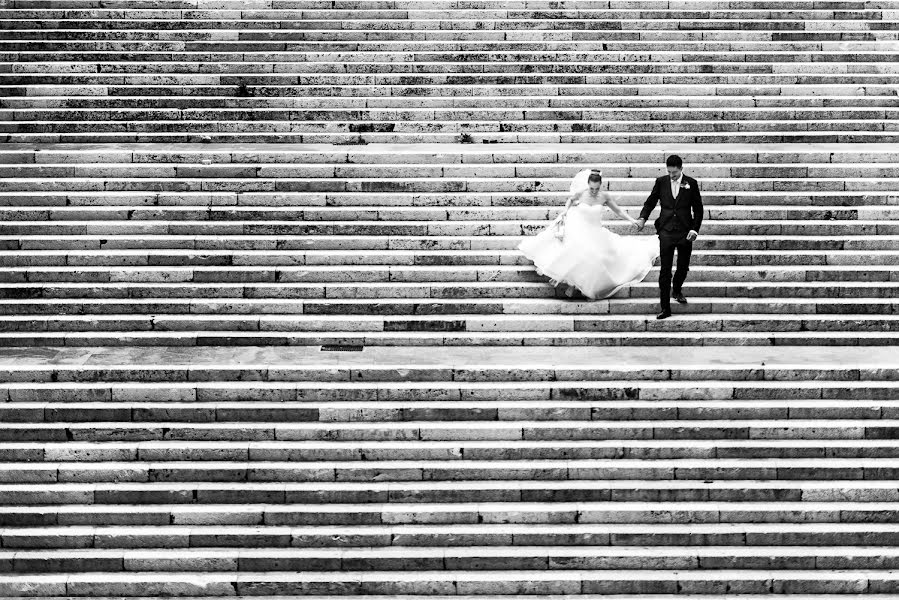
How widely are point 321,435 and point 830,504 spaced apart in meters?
4.54

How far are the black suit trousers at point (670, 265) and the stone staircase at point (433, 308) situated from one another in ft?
1.01

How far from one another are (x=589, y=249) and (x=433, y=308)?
5.70 feet

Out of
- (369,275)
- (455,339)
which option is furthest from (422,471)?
(369,275)

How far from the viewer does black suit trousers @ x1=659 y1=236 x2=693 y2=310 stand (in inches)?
490

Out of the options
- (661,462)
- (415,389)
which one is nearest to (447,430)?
(415,389)

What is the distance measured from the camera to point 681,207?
1241cm

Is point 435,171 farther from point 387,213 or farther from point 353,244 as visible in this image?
point 353,244

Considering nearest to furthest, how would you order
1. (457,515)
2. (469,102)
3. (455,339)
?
(457,515) < (455,339) < (469,102)

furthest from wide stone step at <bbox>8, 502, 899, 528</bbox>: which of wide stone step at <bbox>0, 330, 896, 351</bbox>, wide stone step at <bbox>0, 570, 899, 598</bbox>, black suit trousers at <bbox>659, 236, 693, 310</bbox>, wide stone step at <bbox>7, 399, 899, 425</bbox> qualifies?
black suit trousers at <bbox>659, 236, 693, 310</bbox>

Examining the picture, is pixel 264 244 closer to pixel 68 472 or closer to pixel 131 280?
pixel 131 280

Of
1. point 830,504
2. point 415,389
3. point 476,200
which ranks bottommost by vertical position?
point 830,504

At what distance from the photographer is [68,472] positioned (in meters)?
11.1

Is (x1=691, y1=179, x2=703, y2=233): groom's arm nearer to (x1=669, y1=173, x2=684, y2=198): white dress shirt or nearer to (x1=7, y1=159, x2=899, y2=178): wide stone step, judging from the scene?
(x1=669, y1=173, x2=684, y2=198): white dress shirt

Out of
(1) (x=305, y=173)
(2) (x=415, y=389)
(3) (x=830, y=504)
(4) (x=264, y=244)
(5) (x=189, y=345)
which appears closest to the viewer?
(3) (x=830, y=504)
